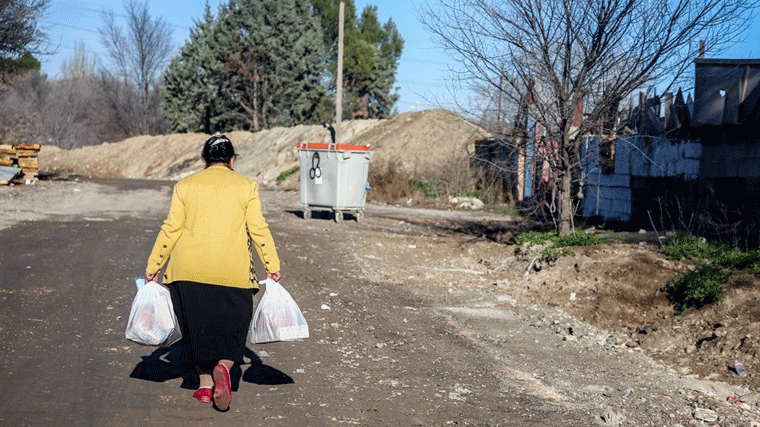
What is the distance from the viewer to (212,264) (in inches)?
200

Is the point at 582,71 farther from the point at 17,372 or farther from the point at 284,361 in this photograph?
the point at 17,372

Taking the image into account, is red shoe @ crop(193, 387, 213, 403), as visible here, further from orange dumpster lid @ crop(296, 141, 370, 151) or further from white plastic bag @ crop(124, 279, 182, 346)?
orange dumpster lid @ crop(296, 141, 370, 151)

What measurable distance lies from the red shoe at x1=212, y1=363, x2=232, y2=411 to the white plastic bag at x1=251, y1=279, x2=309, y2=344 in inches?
15.8

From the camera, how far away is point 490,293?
1098 cm

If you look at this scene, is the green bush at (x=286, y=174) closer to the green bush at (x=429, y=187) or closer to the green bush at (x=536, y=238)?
the green bush at (x=429, y=187)

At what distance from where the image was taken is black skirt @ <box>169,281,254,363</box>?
511cm

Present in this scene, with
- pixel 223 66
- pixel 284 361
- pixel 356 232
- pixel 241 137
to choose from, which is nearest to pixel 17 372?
pixel 284 361

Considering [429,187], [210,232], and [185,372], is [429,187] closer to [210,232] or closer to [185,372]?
[185,372]

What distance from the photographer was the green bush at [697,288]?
873 centimetres

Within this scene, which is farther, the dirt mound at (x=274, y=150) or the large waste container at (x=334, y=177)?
the dirt mound at (x=274, y=150)

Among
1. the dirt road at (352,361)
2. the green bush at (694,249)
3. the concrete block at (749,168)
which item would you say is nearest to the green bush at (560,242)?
the dirt road at (352,361)

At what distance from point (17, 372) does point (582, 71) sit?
9.14 metres

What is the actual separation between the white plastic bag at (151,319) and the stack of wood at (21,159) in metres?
22.8

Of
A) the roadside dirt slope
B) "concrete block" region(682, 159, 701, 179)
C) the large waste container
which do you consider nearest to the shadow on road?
the roadside dirt slope
